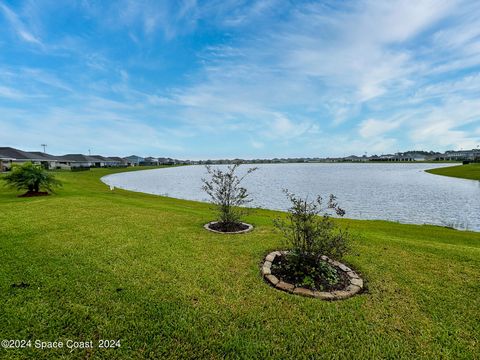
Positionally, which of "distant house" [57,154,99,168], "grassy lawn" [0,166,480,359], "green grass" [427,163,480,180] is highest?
"distant house" [57,154,99,168]

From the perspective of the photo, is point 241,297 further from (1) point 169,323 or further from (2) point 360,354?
(2) point 360,354

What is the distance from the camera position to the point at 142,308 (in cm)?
342

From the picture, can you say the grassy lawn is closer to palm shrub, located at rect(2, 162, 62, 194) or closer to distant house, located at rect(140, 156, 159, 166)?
palm shrub, located at rect(2, 162, 62, 194)

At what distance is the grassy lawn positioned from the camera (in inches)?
112

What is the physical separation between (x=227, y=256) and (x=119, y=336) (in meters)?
2.77

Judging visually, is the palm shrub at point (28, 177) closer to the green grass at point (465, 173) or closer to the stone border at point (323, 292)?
the stone border at point (323, 292)

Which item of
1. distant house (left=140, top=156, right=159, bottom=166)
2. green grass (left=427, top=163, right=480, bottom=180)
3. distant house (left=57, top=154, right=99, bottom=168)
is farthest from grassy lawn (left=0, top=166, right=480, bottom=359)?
distant house (left=140, top=156, right=159, bottom=166)

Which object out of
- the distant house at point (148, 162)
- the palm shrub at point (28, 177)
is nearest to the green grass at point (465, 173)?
the palm shrub at point (28, 177)

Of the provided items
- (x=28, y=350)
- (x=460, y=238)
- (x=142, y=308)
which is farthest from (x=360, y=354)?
(x=460, y=238)

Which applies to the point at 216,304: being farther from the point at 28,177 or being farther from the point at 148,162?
the point at 148,162

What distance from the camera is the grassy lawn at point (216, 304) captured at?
112 inches

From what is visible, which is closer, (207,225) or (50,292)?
(50,292)

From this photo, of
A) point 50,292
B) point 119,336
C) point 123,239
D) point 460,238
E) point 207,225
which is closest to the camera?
point 119,336

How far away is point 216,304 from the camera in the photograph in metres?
3.58
